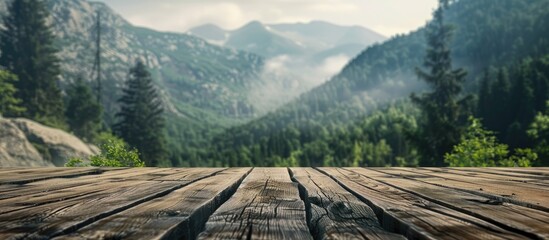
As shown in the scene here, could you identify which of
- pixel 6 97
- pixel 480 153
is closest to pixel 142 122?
pixel 6 97

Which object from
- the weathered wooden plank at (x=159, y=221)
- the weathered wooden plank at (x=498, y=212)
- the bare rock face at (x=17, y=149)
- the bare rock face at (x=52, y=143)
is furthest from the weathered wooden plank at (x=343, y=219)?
the bare rock face at (x=52, y=143)

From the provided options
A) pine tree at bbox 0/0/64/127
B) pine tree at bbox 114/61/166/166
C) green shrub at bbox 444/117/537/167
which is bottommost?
green shrub at bbox 444/117/537/167

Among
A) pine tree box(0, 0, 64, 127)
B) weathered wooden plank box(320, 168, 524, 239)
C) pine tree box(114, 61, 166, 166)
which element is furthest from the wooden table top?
pine tree box(0, 0, 64, 127)

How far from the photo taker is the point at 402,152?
10875 cm

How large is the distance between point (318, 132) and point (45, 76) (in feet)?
366

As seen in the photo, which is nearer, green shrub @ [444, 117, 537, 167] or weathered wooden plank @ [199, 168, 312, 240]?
weathered wooden plank @ [199, 168, 312, 240]

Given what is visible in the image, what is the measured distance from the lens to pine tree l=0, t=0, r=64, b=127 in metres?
53.2

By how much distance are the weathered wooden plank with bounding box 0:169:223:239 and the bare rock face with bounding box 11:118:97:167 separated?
72.7 feet

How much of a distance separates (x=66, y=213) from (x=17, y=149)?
2228 cm

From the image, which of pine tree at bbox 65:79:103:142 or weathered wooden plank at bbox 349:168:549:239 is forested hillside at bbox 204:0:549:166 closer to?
weathered wooden plank at bbox 349:168:549:239

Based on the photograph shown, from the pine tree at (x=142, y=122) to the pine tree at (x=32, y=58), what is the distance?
7794mm

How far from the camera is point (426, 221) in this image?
73.5 inches

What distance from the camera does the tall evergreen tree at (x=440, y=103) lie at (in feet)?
110

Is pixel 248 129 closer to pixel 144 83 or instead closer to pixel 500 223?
pixel 144 83
